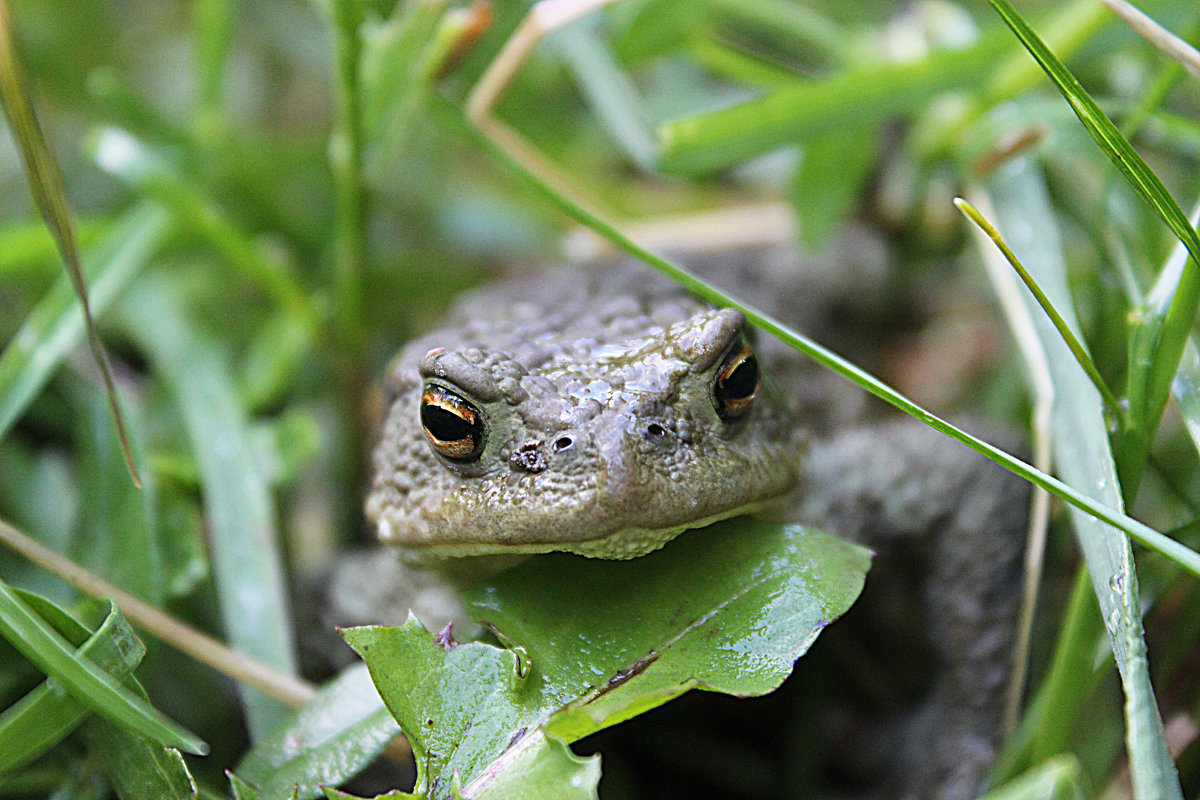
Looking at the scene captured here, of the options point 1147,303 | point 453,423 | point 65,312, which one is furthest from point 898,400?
point 65,312

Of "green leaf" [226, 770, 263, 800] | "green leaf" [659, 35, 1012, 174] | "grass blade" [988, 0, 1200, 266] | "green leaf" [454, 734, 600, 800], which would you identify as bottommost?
"green leaf" [226, 770, 263, 800]

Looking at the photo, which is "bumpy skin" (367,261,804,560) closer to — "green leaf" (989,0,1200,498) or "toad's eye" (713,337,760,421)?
"toad's eye" (713,337,760,421)

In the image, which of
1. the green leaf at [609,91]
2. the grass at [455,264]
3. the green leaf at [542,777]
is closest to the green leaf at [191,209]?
the grass at [455,264]

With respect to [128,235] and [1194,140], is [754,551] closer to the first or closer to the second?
[1194,140]

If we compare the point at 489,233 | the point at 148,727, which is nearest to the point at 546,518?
the point at 148,727

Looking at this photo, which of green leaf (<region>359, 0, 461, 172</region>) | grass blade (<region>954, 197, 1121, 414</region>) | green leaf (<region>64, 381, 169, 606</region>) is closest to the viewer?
grass blade (<region>954, 197, 1121, 414</region>)

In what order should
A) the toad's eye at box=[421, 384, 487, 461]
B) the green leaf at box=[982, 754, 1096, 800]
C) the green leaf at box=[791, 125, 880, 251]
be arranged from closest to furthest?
the green leaf at box=[982, 754, 1096, 800], the toad's eye at box=[421, 384, 487, 461], the green leaf at box=[791, 125, 880, 251]

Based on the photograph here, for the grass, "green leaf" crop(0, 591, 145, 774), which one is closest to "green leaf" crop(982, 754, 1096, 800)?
the grass
